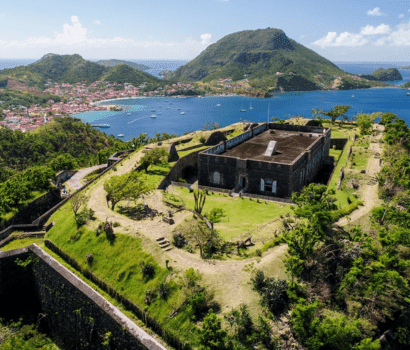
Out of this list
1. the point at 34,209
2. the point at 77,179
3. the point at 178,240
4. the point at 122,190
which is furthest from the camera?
the point at 77,179

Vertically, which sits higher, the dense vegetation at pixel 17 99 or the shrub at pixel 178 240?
the dense vegetation at pixel 17 99

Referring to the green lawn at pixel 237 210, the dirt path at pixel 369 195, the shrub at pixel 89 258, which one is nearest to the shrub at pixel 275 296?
the green lawn at pixel 237 210

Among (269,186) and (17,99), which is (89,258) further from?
(17,99)

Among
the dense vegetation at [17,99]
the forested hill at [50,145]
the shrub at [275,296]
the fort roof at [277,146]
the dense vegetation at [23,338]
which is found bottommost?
the dense vegetation at [23,338]

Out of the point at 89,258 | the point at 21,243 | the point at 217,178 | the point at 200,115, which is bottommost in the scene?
the point at 21,243

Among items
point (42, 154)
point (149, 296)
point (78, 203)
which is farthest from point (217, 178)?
point (42, 154)

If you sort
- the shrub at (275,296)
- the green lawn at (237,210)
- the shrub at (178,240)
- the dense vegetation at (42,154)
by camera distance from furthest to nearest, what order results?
the dense vegetation at (42,154), the green lawn at (237,210), the shrub at (178,240), the shrub at (275,296)

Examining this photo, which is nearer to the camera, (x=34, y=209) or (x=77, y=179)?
(x=34, y=209)

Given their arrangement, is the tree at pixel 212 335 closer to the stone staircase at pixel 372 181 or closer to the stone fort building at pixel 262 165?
the stone fort building at pixel 262 165
